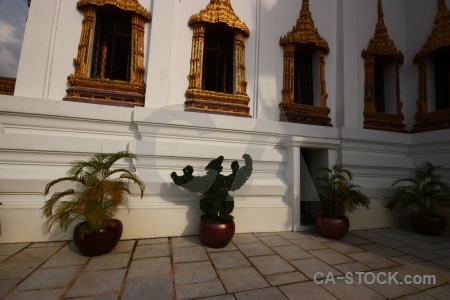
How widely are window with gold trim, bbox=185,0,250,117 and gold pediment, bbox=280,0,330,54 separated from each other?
1.07 metres

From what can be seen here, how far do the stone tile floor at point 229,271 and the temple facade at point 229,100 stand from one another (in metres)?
0.57

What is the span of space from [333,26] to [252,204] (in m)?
4.98

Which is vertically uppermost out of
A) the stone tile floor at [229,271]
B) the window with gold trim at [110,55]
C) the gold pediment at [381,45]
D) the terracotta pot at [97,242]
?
the gold pediment at [381,45]

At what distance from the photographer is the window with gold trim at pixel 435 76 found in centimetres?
522

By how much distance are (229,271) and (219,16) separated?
466cm

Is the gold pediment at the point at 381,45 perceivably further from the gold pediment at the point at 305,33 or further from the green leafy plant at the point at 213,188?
the green leafy plant at the point at 213,188

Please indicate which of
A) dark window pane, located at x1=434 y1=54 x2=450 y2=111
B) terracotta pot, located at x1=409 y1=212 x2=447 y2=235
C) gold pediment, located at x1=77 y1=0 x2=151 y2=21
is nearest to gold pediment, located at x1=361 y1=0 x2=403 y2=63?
dark window pane, located at x1=434 y1=54 x2=450 y2=111

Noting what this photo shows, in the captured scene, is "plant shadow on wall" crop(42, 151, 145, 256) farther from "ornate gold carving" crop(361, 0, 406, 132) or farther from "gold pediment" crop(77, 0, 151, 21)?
"ornate gold carving" crop(361, 0, 406, 132)

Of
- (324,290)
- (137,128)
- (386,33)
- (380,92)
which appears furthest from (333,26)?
(324,290)

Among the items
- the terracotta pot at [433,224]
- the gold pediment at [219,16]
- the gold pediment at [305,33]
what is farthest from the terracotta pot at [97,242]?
the terracotta pot at [433,224]

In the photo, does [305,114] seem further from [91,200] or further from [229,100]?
[91,200]

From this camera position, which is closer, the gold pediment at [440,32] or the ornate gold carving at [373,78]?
the gold pediment at [440,32]

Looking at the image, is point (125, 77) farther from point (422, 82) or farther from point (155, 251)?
point (422, 82)

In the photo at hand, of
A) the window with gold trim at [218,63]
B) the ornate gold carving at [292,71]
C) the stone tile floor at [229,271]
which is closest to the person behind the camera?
the stone tile floor at [229,271]
